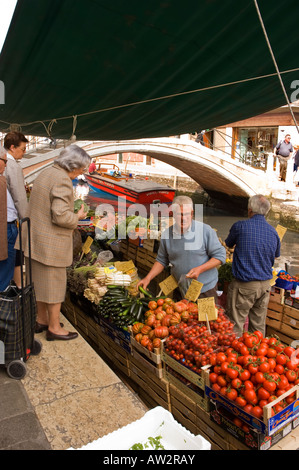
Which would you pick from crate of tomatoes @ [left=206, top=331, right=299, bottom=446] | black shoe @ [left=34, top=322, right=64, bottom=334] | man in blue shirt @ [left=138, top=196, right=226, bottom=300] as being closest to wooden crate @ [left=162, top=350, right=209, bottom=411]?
crate of tomatoes @ [left=206, top=331, right=299, bottom=446]

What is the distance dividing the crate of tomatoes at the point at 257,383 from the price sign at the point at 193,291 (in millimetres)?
815

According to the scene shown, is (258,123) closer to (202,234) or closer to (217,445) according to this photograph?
(202,234)

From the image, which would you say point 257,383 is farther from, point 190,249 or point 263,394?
point 190,249

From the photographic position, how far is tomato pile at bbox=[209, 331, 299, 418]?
2381 mm

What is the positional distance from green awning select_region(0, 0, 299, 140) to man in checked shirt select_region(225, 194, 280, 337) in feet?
4.04

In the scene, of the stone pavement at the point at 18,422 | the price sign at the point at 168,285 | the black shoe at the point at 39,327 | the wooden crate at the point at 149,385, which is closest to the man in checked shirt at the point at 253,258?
the price sign at the point at 168,285

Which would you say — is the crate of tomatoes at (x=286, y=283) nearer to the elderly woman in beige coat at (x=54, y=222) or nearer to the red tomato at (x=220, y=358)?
the red tomato at (x=220, y=358)

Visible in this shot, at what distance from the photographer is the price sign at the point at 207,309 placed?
3143mm

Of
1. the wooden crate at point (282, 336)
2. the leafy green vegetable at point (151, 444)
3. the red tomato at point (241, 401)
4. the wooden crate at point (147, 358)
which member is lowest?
the wooden crate at point (282, 336)

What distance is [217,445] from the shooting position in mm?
2684

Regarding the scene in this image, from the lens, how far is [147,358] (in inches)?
133

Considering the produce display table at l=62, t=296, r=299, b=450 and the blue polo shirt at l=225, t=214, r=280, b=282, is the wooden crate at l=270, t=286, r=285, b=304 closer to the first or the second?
the blue polo shirt at l=225, t=214, r=280, b=282

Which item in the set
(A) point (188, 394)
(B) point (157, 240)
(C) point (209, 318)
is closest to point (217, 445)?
(A) point (188, 394)

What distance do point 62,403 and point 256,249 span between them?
2.35m
